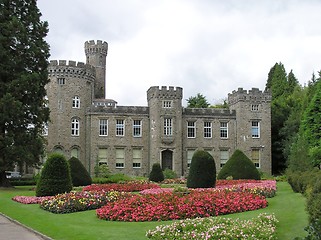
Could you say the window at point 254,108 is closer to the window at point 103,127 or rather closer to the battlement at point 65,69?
the window at point 103,127

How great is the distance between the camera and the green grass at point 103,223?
12.9m

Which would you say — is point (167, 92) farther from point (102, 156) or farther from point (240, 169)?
point (240, 169)

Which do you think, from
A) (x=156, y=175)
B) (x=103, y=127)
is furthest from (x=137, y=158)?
(x=156, y=175)

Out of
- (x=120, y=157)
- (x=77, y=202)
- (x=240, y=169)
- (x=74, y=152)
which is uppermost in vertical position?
(x=74, y=152)

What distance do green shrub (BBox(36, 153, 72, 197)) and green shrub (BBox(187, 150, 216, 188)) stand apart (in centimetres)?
692

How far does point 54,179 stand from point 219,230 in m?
13.4

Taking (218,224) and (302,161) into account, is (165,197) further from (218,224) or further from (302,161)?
(302,161)

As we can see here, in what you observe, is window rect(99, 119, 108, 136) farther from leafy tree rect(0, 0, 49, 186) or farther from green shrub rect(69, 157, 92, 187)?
green shrub rect(69, 157, 92, 187)

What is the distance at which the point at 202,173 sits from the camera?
2669 cm

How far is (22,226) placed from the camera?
52.2 feet

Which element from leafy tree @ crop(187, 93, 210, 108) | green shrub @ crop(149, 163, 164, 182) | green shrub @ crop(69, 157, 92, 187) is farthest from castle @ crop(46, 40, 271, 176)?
leafy tree @ crop(187, 93, 210, 108)

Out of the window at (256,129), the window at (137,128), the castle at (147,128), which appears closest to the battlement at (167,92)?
the castle at (147,128)

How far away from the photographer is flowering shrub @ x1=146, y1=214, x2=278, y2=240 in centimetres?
1177

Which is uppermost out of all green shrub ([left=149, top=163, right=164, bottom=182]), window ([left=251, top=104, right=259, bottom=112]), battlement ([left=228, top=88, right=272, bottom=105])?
battlement ([left=228, top=88, right=272, bottom=105])
